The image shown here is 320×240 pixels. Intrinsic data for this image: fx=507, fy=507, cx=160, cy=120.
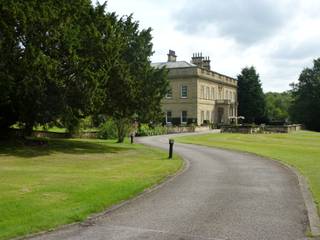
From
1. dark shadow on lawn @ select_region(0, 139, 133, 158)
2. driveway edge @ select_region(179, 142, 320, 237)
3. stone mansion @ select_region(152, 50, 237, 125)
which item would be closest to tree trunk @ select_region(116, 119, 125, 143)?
dark shadow on lawn @ select_region(0, 139, 133, 158)

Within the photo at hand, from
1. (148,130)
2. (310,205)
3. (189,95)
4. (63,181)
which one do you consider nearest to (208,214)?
(310,205)

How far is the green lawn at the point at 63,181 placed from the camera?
412 inches

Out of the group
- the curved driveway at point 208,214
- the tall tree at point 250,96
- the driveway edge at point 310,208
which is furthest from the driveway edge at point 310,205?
the tall tree at point 250,96

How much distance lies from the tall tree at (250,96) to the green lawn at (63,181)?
71025 millimetres

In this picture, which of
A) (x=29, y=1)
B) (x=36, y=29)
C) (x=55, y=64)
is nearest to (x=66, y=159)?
(x=55, y=64)

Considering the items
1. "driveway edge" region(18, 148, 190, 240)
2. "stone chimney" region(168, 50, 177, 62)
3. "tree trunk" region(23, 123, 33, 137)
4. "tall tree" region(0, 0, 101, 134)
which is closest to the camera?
"driveway edge" region(18, 148, 190, 240)

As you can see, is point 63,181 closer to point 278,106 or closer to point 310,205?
point 310,205

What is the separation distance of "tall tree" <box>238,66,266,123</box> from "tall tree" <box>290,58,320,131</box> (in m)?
6.29

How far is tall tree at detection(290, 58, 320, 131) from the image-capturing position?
9112cm

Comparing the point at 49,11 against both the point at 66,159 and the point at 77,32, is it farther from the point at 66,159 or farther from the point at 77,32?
the point at 66,159

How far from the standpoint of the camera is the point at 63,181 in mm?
15930

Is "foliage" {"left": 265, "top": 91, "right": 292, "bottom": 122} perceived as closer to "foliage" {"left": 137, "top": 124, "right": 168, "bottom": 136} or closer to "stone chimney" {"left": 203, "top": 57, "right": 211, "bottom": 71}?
"stone chimney" {"left": 203, "top": 57, "right": 211, "bottom": 71}

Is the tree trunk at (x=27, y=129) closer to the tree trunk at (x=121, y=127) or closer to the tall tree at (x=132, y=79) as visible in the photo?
the tall tree at (x=132, y=79)

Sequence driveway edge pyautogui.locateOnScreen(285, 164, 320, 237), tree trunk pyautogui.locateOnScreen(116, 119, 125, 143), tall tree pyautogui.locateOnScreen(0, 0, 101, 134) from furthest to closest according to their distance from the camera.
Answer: tree trunk pyautogui.locateOnScreen(116, 119, 125, 143) → tall tree pyautogui.locateOnScreen(0, 0, 101, 134) → driveway edge pyautogui.locateOnScreen(285, 164, 320, 237)
